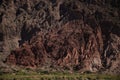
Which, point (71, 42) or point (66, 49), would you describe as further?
point (71, 42)

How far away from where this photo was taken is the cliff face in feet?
575

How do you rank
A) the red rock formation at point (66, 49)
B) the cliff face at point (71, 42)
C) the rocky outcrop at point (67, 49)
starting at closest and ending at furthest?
the rocky outcrop at point (67, 49) < the red rock formation at point (66, 49) < the cliff face at point (71, 42)

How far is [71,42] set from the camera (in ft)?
604

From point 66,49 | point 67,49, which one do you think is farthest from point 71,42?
point 66,49

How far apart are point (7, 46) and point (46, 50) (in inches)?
830

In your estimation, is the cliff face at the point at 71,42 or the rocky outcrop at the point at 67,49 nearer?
the rocky outcrop at the point at 67,49

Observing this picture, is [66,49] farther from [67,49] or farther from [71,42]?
[71,42]

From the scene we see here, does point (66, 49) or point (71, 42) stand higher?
point (71, 42)

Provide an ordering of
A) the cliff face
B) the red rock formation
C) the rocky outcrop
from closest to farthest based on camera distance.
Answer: the rocky outcrop < the red rock formation < the cliff face

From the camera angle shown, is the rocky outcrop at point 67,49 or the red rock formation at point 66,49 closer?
the rocky outcrop at point 67,49

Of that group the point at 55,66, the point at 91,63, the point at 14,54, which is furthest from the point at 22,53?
the point at 91,63

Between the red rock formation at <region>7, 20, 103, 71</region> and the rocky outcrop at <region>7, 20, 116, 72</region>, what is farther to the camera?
the red rock formation at <region>7, 20, 103, 71</region>

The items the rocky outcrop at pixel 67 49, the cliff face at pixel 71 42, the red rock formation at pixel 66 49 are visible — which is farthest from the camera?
the cliff face at pixel 71 42

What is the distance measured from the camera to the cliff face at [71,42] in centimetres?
17538
